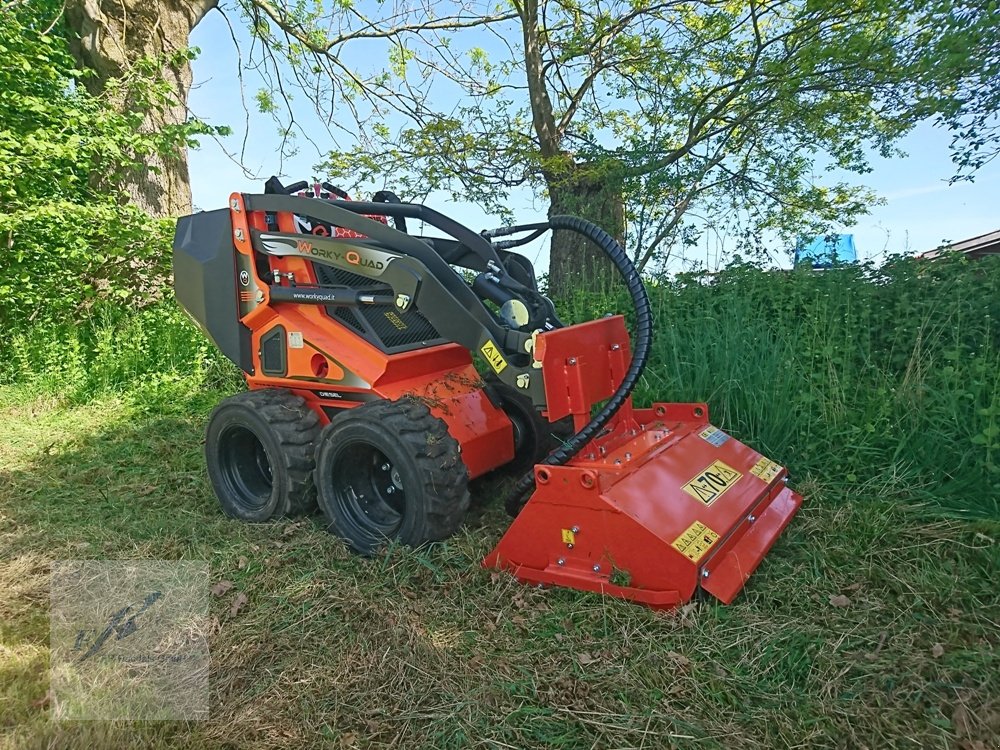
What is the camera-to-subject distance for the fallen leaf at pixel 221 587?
3070mm

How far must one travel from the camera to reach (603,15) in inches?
284

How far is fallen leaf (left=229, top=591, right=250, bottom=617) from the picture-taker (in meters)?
2.89

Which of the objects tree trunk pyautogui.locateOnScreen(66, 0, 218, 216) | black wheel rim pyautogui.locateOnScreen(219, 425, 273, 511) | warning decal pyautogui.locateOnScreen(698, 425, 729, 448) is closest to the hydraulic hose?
warning decal pyautogui.locateOnScreen(698, 425, 729, 448)

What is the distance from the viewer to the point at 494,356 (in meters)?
3.26

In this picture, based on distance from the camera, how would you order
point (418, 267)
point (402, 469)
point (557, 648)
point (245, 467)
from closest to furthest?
1. point (557, 648)
2. point (402, 469)
3. point (418, 267)
4. point (245, 467)

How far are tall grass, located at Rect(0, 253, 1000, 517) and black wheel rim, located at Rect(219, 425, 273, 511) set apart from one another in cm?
250

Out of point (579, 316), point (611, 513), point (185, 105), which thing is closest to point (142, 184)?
point (185, 105)

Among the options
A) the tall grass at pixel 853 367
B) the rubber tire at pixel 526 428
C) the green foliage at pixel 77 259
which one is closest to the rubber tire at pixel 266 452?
the rubber tire at pixel 526 428

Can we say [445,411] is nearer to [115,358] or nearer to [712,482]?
[712,482]

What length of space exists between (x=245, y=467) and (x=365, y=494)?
3.34ft

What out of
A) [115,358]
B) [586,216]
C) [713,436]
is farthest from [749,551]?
[115,358]

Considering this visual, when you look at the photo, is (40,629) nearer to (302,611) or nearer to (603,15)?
(302,611)

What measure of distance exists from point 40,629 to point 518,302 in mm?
2450

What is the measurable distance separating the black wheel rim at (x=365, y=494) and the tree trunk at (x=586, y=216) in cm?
339
